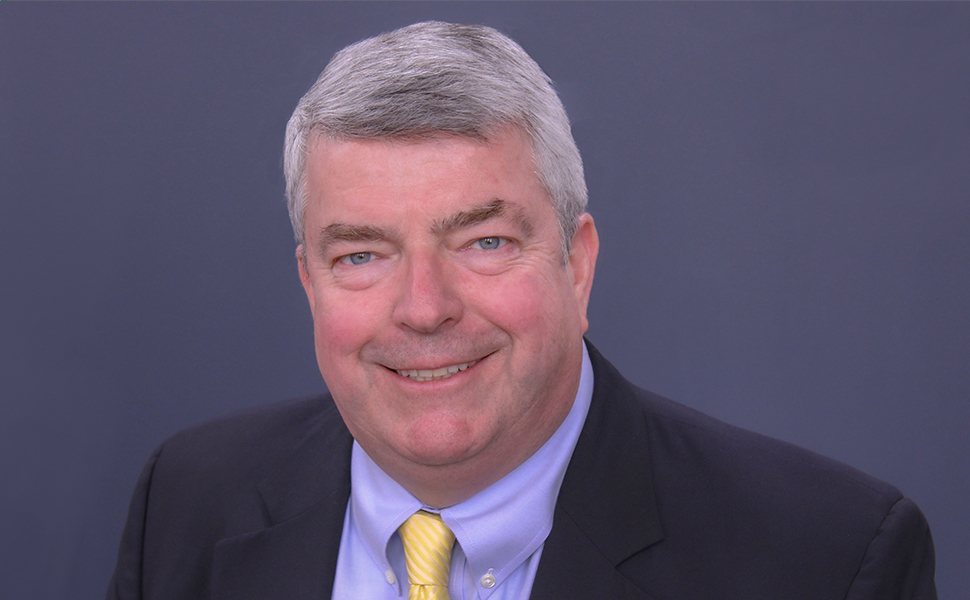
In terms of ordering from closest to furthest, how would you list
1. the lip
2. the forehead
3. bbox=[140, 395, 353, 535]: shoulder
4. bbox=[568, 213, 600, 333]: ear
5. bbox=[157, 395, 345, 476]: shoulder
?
the forehead < the lip < bbox=[568, 213, 600, 333]: ear < bbox=[140, 395, 353, 535]: shoulder < bbox=[157, 395, 345, 476]: shoulder

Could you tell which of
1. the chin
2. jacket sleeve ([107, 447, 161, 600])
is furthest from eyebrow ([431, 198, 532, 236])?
jacket sleeve ([107, 447, 161, 600])

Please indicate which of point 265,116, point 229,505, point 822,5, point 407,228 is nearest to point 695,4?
point 822,5

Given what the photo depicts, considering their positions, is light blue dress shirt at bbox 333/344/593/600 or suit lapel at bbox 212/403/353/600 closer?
light blue dress shirt at bbox 333/344/593/600

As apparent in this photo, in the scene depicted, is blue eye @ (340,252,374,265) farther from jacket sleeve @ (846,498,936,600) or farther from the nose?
jacket sleeve @ (846,498,936,600)

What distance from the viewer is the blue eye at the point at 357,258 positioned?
2.13 metres

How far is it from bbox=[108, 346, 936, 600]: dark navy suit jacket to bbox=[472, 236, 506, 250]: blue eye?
A: 46cm

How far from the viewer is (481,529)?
7.22ft

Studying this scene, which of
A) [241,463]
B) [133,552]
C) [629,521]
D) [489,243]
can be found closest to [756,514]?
[629,521]

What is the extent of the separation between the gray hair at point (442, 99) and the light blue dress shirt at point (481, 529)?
17.8 inches

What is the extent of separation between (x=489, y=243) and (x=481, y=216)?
0.07 m

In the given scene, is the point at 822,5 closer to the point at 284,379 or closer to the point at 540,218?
the point at 540,218

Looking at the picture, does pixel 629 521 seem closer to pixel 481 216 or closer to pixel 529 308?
pixel 529 308

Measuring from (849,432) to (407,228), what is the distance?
1.90m

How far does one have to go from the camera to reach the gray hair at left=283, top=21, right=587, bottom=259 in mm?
2021
